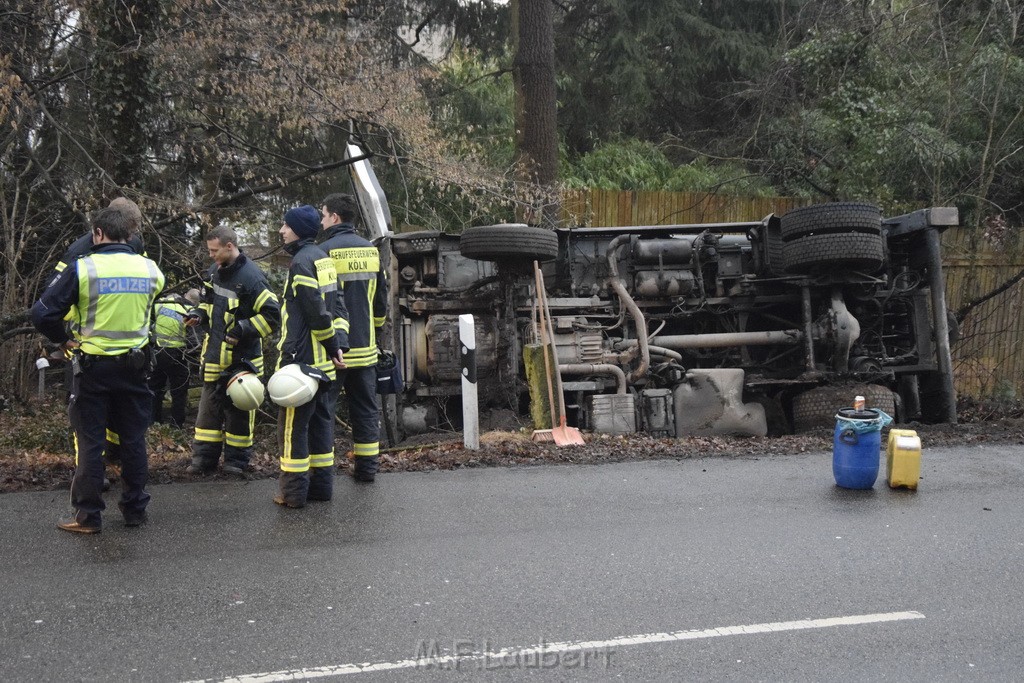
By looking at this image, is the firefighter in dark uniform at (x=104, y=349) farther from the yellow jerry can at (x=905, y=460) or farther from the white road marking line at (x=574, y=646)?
the yellow jerry can at (x=905, y=460)

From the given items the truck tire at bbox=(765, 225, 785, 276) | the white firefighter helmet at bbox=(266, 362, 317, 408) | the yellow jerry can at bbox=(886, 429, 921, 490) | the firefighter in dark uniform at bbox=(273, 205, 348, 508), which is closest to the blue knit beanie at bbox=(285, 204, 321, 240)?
the firefighter in dark uniform at bbox=(273, 205, 348, 508)

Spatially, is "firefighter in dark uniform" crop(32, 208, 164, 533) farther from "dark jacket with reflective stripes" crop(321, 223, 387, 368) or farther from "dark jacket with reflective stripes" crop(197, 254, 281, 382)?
"dark jacket with reflective stripes" crop(321, 223, 387, 368)

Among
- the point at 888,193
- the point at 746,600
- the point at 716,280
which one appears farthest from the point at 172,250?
the point at 888,193

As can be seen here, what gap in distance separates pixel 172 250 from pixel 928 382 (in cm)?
752

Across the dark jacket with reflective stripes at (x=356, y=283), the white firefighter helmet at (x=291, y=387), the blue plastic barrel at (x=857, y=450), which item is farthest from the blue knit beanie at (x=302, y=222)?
the blue plastic barrel at (x=857, y=450)

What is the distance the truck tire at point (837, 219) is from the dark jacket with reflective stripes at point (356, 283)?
4.62m

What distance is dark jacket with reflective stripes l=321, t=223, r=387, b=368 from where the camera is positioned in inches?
281

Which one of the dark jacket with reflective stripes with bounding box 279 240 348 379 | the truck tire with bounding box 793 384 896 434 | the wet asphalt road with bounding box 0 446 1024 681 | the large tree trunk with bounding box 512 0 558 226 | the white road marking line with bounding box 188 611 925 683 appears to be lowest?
the white road marking line with bounding box 188 611 925 683

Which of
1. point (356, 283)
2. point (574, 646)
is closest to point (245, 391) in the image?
point (356, 283)

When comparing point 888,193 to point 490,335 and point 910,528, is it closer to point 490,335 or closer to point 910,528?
point 490,335

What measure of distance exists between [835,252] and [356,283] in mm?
4793

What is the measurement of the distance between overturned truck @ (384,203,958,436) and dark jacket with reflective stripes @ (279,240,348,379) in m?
2.81

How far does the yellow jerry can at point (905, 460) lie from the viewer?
7.26m

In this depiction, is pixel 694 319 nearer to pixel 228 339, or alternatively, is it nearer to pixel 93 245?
pixel 228 339
